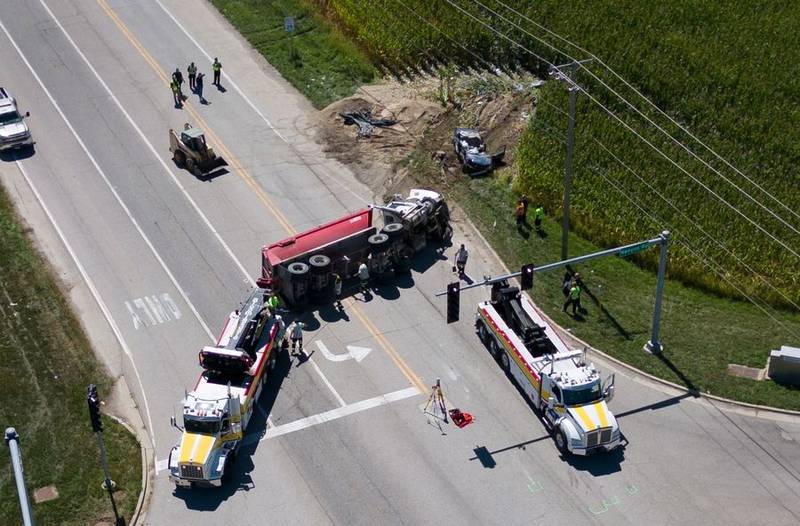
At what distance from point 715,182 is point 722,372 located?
42.2 ft

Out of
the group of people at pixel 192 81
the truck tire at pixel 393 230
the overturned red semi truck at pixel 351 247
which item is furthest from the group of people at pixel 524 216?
the group of people at pixel 192 81

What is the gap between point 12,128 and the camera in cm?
5569

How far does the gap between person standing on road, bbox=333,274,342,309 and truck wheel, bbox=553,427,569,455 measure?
11393 millimetres

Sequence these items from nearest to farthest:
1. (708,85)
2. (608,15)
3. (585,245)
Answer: (585,245)
(708,85)
(608,15)

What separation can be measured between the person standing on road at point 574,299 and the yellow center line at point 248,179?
7524 mm

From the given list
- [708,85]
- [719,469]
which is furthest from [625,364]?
[708,85]

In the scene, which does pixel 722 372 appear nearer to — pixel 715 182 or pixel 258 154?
pixel 715 182

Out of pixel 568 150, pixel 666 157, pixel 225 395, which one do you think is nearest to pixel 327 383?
pixel 225 395

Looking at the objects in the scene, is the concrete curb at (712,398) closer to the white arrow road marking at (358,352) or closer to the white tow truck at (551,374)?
the white tow truck at (551,374)

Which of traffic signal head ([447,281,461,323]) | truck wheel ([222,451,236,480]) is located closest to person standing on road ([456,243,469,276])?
traffic signal head ([447,281,461,323])

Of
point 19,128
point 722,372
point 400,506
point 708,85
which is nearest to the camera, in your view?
point 400,506

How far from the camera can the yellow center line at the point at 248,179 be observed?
42594 millimetres

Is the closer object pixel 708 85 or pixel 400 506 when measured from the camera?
pixel 400 506

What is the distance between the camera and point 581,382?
38.3m
